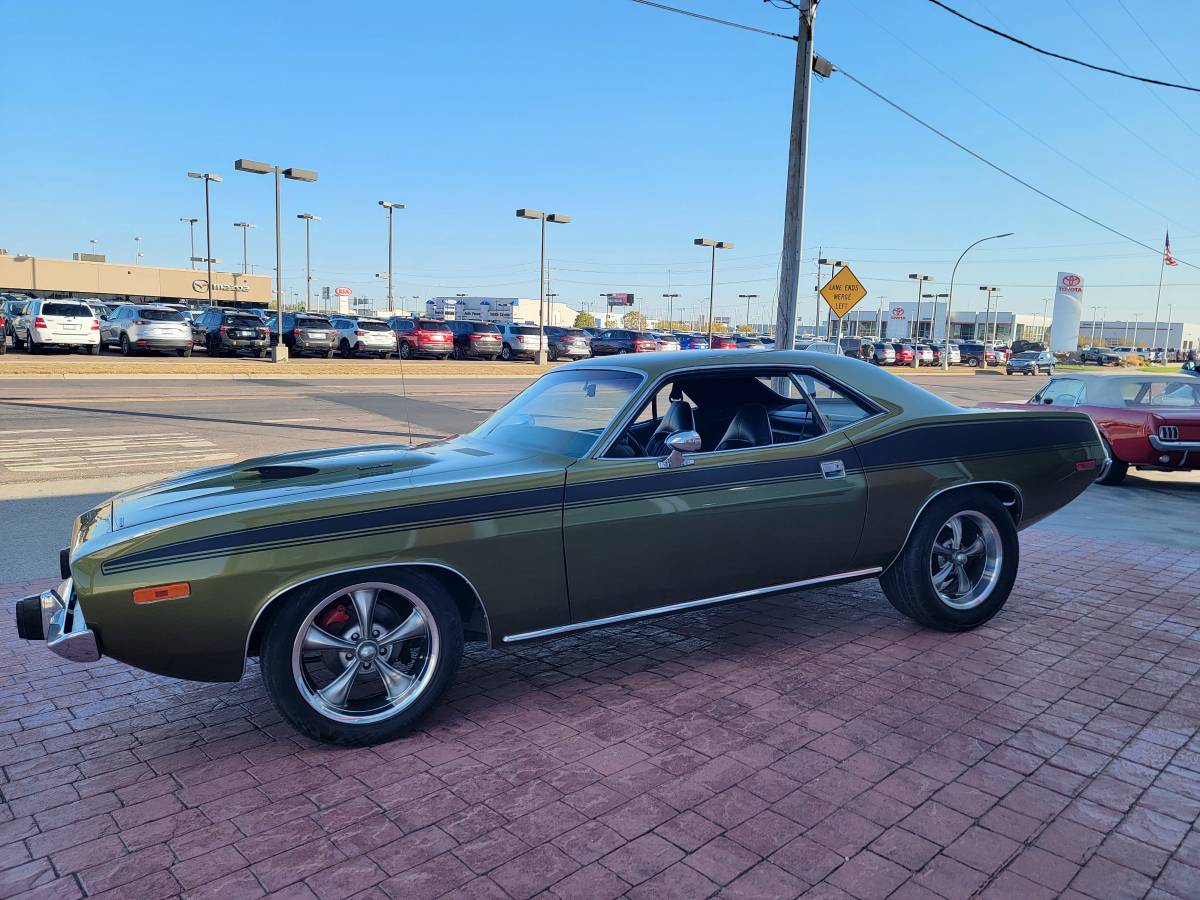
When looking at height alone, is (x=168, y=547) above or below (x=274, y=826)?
above

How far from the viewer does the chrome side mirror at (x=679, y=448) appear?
3.86m

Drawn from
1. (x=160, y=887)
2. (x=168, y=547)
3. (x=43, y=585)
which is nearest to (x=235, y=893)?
(x=160, y=887)

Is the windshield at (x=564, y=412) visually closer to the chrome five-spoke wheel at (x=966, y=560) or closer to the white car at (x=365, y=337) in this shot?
the chrome five-spoke wheel at (x=966, y=560)

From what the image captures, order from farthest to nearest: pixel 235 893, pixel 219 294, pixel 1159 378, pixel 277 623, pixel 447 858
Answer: pixel 219 294 < pixel 1159 378 < pixel 277 623 < pixel 447 858 < pixel 235 893

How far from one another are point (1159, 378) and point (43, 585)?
11.8 meters

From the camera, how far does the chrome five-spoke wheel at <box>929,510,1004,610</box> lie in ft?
16.0

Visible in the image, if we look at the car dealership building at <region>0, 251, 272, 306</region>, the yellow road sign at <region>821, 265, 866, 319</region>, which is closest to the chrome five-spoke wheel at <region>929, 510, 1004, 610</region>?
the yellow road sign at <region>821, 265, 866, 319</region>

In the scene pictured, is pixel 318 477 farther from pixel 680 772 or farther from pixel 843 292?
pixel 843 292

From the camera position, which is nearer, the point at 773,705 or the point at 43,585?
the point at 773,705

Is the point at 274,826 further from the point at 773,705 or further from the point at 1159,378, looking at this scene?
the point at 1159,378

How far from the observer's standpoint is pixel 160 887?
101 inches

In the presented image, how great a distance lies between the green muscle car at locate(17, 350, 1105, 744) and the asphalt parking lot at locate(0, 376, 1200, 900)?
0.40 metres

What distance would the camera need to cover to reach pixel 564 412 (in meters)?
4.45

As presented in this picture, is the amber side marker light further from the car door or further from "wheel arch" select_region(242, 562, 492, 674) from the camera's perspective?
the car door
